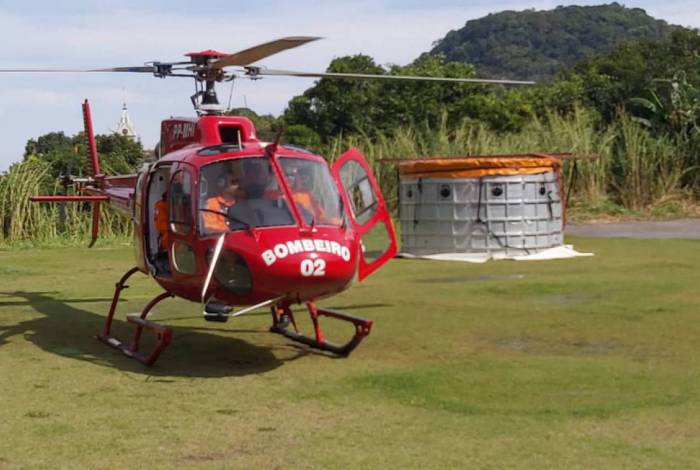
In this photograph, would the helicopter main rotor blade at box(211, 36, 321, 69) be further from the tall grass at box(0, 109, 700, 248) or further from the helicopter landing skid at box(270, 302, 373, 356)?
the tall grass at box(0, 109, 700, 248)

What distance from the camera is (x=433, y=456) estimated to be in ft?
17.2

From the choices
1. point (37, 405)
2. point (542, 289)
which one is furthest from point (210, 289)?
point (542, 289)

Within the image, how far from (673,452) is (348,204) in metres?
3.30

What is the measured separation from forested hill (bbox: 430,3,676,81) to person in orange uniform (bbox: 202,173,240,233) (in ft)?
342

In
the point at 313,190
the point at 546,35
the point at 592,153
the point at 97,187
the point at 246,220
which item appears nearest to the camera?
the point at 246,220

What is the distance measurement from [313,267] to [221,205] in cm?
92

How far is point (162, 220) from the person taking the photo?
8.19m

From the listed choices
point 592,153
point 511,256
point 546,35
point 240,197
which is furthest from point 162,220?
point 546,35

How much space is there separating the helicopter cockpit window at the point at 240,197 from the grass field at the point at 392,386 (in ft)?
3.63

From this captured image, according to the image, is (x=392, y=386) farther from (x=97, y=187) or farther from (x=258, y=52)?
(x=97, y=187)

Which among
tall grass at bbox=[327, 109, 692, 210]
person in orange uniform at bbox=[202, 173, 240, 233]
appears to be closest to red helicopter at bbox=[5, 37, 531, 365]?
person in orange uniform at bbox=[202, 173, 240, 233]

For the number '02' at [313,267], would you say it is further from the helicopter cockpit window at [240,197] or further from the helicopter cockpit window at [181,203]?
the helicopter cockpit window at [181,203]

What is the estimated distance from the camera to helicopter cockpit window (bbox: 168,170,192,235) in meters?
7.54

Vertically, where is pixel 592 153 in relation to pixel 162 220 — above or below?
below
